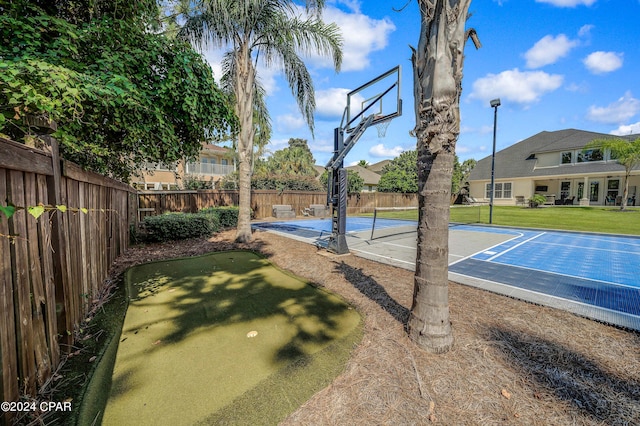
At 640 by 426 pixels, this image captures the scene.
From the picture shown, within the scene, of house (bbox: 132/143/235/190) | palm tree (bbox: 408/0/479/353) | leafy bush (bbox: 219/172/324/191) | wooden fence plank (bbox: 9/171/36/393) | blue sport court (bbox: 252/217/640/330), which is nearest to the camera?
wooden fence plank (bbox: 9/171/36/393)

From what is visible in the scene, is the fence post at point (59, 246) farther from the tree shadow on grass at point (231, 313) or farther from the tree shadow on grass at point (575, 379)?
the tree shadow on grass at point (575, 379)

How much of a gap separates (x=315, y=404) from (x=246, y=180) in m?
7.25

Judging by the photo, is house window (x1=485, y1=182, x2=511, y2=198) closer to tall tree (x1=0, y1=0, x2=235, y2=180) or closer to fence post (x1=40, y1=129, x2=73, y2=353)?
tall tree (x1=0, y1=0, x2=235, y2=180)

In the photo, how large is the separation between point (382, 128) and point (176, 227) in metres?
7.31

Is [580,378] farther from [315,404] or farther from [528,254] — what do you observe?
[528,254]

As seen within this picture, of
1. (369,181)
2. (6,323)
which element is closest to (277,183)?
(6,323)

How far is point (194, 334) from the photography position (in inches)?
123

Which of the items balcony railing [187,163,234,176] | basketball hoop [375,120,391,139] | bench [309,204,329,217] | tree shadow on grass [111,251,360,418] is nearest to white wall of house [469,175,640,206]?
bench [309,204,329,217]

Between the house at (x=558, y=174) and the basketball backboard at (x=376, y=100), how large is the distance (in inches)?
993

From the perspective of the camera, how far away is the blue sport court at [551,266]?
387cm

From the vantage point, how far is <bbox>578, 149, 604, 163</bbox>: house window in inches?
875

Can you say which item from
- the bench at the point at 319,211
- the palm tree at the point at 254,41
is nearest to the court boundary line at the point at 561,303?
the palm tree at the point at 254,41

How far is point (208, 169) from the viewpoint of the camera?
86.1 ft

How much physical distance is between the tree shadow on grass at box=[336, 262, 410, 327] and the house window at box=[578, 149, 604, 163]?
29.2 meters
